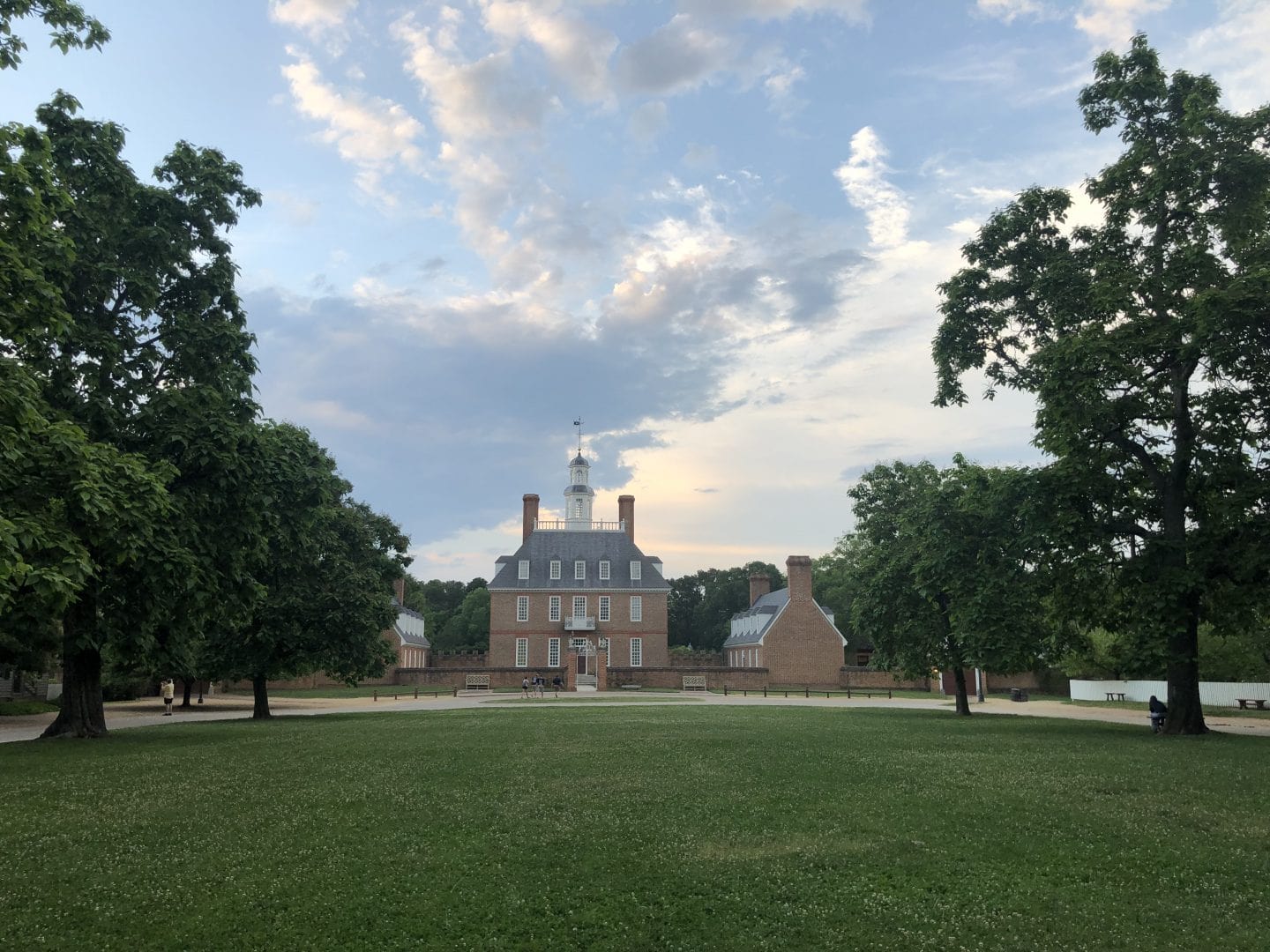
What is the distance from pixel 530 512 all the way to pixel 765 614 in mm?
22826

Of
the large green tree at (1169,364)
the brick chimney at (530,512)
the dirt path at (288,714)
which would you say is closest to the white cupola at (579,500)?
the brick chimney at (530,512)

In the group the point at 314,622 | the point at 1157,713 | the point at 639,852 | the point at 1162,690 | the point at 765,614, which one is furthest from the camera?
the point at 765,614

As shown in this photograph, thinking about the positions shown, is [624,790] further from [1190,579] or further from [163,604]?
[1190,579]

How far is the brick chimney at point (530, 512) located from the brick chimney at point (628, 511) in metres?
7.53

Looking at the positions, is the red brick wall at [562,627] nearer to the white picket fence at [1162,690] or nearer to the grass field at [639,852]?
the white picket fence at [1162,690]

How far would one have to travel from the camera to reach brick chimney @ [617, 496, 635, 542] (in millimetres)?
82312

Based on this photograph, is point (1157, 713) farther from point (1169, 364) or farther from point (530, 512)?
point (530, 512)

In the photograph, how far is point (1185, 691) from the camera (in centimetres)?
2358

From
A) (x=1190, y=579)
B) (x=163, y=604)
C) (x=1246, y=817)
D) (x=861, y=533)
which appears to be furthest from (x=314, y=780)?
(x=861, y=533)

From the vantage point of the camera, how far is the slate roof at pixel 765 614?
7312cm

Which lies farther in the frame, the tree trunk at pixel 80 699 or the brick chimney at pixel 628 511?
the brick chimney at pixel 628 511

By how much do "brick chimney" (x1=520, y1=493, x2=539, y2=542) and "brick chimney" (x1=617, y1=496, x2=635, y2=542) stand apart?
24.7ft

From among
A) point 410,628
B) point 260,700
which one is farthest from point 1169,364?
point 410,628

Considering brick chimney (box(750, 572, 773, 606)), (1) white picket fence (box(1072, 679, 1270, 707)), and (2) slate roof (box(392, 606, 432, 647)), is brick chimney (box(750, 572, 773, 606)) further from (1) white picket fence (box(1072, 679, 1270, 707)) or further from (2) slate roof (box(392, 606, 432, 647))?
(1) white picket fence (box(1072, 679, 1270, 707))
